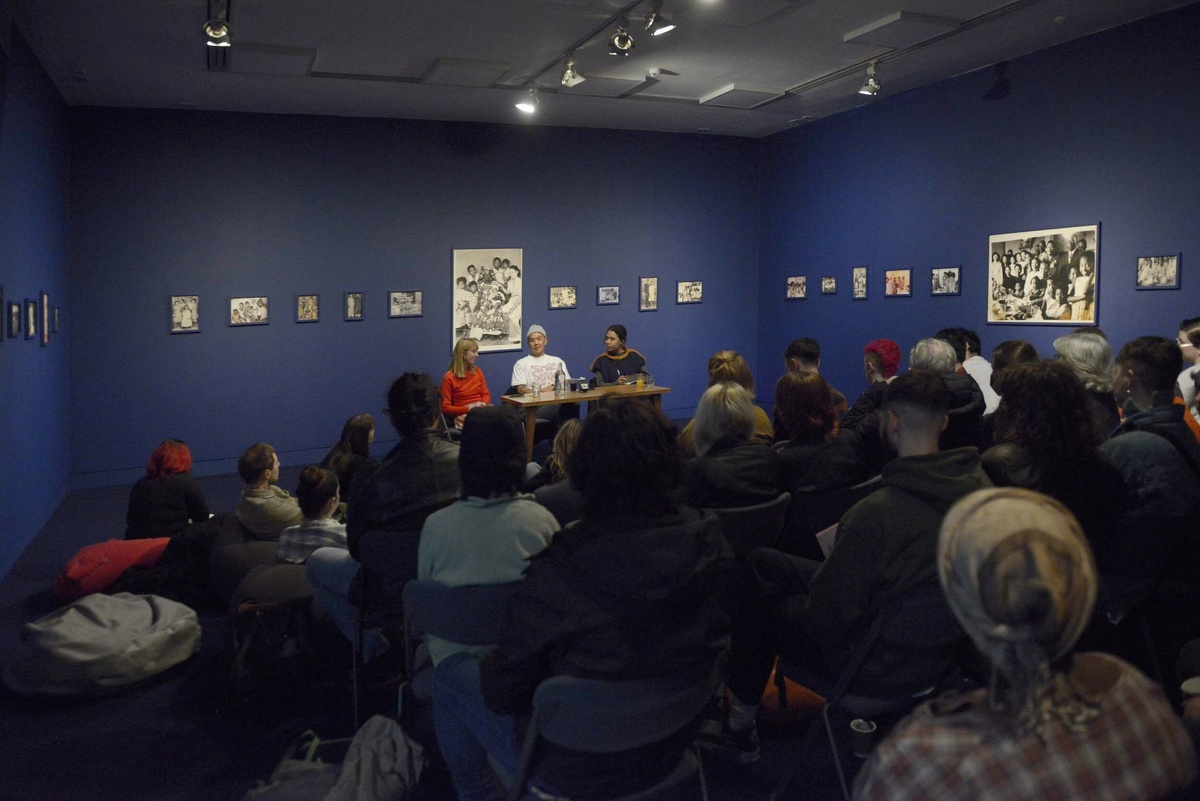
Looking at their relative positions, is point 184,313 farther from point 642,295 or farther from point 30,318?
point 642,295

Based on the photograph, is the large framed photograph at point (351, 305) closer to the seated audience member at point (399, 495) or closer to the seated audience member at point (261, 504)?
the seated audience member at point (261, 504)

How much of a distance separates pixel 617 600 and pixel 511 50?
648 cm

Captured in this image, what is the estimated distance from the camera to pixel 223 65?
741cm

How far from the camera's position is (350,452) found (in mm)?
4883

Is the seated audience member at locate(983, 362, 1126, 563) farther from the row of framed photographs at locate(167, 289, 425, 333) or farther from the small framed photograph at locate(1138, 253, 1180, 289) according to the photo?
the row of framed photographs at locate(167, 289, 425, 333)

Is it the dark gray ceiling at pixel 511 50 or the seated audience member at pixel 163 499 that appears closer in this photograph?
the seated audience member at pixel 163 499

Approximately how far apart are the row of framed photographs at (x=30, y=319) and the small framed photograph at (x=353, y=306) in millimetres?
2735

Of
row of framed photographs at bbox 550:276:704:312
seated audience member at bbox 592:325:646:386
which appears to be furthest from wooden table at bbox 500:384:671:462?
row of framed photographs at bbox 550:276:704:312

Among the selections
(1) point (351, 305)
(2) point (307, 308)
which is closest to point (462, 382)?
(1) point (351, 305)

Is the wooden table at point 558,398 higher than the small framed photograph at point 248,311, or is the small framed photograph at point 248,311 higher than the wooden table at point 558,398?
the small framed photograph at point 248,311

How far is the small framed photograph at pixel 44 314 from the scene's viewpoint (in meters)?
6.93

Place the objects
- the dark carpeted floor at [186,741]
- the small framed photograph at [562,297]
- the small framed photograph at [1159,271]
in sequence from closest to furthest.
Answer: the dark carpeted floor at [186,741] → the small framed photograph at [1159,271] → the small framed photograph at [562,297]

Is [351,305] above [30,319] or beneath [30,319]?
above

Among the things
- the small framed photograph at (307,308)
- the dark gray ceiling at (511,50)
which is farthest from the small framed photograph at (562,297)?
the small framed photograph at (307,308)
